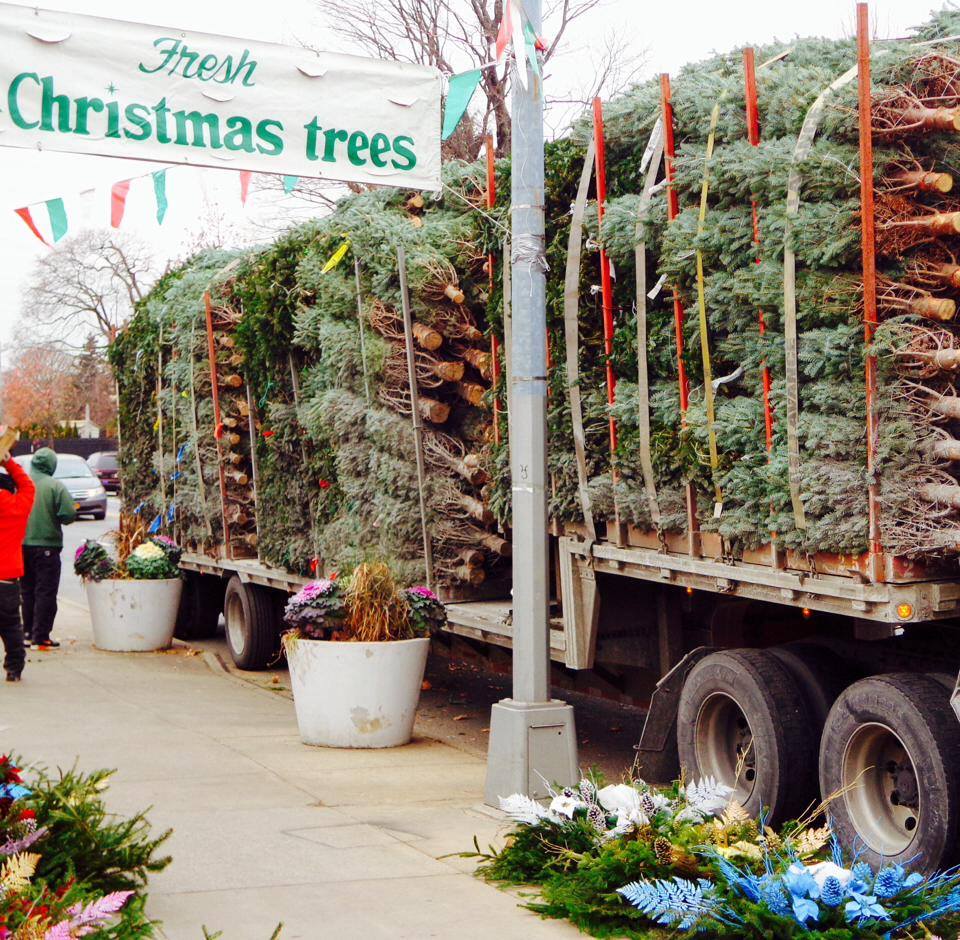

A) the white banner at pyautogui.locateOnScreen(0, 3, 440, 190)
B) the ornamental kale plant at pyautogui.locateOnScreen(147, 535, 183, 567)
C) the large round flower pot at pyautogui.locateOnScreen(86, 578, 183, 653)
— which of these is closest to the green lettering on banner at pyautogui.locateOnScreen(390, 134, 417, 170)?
the white banner at pyautogui.locateOnScreen(0, 3, 440, 190)

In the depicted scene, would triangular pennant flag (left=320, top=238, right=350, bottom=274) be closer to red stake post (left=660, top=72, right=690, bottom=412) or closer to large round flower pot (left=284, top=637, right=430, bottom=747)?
large round flower pot (left=284, top=637, right=430, bottom=747)

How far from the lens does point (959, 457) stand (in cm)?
546

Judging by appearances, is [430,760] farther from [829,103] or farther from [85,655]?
[85,655]

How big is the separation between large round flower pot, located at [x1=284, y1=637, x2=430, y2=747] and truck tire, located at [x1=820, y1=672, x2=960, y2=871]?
3492 mm

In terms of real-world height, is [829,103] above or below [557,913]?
above

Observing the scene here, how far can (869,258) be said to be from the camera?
5684 mm

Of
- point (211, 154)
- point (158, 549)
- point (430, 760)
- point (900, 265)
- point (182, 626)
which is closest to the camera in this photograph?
point (900, 265)

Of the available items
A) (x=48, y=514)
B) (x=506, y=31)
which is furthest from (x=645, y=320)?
(x=48, y=514)

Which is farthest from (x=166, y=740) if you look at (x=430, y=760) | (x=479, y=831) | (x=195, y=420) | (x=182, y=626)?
(x=182, y=626)

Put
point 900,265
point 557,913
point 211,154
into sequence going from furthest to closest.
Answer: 1. point 211,154
2. point 900,265
3. point 557,913

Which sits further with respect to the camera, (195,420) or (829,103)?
(195,420)

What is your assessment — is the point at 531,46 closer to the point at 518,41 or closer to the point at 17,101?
the point at 518,41

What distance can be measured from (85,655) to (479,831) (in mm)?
7510

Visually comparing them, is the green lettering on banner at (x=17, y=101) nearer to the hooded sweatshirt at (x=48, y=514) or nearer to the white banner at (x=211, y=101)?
the white banner at (x=211, y=101)
